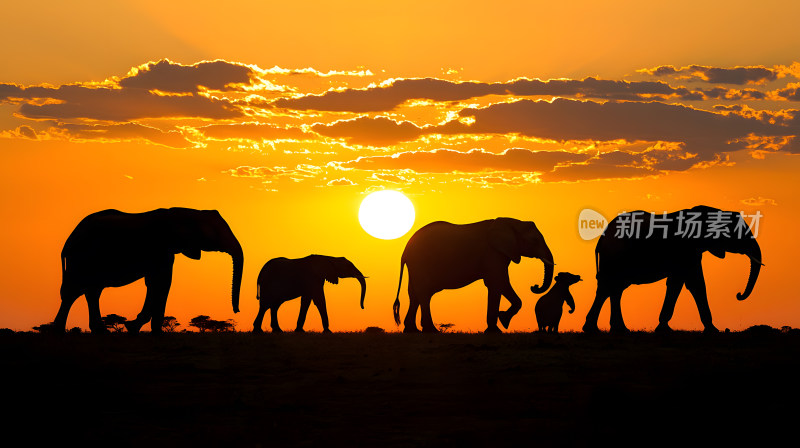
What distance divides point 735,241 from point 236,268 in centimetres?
1849

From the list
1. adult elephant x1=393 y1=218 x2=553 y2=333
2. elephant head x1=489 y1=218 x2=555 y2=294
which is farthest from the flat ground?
elephant head x1=489 y1=218 x2=555 y2=294

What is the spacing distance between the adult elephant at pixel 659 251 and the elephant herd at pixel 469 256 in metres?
0.04

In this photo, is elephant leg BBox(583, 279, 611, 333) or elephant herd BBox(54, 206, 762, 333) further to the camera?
elephant leg BBox(583, 279, 611, 333)

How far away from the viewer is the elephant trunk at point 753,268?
39125mm

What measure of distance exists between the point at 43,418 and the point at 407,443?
23.5 feet

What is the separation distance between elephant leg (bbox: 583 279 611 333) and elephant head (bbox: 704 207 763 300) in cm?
399

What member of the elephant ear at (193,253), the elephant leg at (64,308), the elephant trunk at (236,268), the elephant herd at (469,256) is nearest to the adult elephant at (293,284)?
the elephant herd at (469,256)

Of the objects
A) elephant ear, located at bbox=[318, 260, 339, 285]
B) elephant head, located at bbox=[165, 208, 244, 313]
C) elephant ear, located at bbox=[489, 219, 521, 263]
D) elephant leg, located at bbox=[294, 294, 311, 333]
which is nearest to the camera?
elephant head, located at bbox=[165, 208, 244, 313]

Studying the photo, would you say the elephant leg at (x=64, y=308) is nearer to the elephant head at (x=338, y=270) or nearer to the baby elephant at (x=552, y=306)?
the elephant head at (x=338, y=270)

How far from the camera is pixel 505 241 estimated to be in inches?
1528

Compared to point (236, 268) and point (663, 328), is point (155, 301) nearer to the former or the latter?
point (236, 268)

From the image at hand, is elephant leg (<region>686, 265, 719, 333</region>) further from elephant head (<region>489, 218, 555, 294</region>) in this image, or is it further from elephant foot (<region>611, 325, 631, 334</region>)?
Result: elephant head (<region>489, 218, 555, 294</region>)

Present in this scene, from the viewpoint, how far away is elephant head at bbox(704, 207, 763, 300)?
125 feet

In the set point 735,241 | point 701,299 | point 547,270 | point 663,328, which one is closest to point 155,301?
point 547,270
